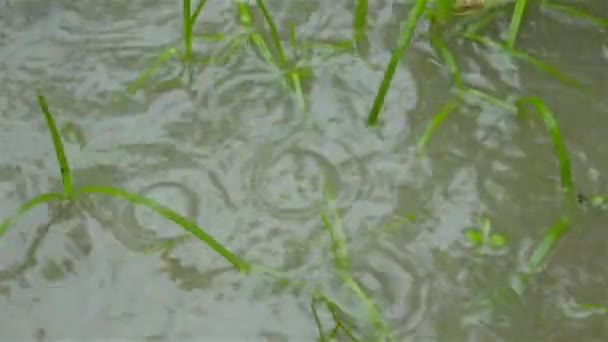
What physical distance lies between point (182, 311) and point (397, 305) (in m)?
0.30

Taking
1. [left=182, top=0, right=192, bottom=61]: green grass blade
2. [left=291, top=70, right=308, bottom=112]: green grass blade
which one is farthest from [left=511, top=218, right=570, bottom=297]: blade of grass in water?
[left=182, top=0, right=192, bottom=61]: green grass blade

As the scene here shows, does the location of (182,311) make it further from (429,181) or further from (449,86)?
(449,86)

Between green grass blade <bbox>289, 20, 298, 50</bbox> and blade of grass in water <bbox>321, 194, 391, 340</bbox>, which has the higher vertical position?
green grass blade <bbox>289, 20, 298, 50</bbox>

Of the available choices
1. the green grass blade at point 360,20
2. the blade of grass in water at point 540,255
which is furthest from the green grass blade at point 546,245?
the green grass blade at point 360,20

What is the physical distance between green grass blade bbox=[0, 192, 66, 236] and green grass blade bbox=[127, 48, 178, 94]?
0.24m

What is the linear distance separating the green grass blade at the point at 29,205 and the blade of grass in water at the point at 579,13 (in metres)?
0.93

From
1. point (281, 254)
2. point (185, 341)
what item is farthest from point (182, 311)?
point (281, 254)

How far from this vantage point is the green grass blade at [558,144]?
4.13ft

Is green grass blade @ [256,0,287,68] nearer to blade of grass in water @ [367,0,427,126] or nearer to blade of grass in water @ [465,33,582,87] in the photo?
blade of grass in water @ [367,0,427,126]

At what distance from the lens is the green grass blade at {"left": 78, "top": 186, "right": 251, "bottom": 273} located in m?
1.16

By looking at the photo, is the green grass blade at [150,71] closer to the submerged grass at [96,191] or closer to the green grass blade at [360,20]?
the submerged grass at [96,191]

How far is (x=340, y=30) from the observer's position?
1.52 m

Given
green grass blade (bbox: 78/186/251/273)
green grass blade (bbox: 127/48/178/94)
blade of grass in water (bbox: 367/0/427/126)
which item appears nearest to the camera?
green grass blade (bbox: 78/186/251/273)

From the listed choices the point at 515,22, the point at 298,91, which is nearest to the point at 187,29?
the point at 298,91
